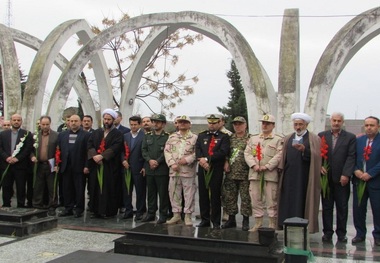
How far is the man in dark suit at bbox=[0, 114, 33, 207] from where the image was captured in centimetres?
806

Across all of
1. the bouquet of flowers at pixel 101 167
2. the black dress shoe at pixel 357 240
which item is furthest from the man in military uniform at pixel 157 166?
the black dress shoe at pixel 357 240

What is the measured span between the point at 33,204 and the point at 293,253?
5.57 meters

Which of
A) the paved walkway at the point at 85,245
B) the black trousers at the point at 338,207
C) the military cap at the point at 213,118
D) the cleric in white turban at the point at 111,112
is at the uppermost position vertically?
the cleric in white turban at the point at 111,112

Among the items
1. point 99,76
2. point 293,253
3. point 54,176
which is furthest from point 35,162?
point 99,76

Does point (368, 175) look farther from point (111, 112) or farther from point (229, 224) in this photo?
point (111, 112)

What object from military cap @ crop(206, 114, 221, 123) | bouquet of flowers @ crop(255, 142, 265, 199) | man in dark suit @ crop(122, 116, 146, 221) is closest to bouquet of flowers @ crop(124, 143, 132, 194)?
man in dark suit @ crop(122, 116, 146, 221)

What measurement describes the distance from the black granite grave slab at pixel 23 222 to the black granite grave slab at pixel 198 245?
1698mm

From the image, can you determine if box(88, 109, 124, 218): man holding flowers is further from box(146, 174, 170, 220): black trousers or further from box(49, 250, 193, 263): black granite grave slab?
box(49, 250, 193, 263): black granite grave slab

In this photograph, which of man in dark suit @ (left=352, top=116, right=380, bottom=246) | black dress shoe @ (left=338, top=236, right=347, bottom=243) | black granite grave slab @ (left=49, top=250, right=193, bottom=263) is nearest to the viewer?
black granite grave slab @ (left=49, top=250, right=193, bottom=263)

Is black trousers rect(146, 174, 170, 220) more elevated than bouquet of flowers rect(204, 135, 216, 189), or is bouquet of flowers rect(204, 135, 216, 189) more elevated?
bouquet of flowers rect(204, 135, 216, 189)

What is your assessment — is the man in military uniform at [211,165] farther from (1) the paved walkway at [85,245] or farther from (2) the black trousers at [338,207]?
(2) the black trousers at [338,207]

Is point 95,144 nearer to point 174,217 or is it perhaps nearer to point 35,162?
point 35,162

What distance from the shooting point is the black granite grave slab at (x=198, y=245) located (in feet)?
16.0

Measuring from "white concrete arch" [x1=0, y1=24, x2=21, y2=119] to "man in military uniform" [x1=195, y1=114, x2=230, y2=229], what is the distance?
686cm
